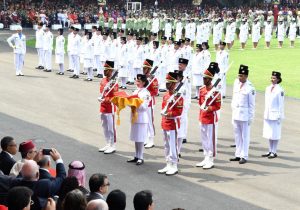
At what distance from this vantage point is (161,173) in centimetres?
1305

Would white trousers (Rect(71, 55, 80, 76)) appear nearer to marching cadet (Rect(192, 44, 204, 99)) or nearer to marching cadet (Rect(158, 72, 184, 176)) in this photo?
marching cadet (Rect(192, 44, 204, 99))

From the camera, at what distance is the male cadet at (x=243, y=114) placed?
14016mm

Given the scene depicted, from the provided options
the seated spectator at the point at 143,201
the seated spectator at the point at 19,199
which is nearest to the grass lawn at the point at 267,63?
the seated spectator at the point at 143,201

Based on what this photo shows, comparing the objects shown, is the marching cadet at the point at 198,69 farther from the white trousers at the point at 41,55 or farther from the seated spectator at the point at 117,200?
the seated spectator at the point at 117,200

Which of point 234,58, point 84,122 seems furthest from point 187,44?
point 234,58

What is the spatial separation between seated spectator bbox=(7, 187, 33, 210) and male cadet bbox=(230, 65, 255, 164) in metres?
7.62

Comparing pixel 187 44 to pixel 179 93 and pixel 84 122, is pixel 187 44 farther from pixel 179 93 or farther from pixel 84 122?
pixel 179 93

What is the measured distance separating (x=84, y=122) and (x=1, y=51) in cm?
1839

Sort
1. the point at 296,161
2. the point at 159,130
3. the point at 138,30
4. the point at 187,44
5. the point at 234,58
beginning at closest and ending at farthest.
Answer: the point at 296,161
the point at 159,130
the point at 187,44
the point at 234,58
the point at 138,30

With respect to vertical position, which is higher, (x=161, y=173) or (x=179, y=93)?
(x=179, y=93)

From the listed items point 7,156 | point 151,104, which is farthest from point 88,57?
point 7,156

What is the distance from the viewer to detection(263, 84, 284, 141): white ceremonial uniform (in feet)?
47.2

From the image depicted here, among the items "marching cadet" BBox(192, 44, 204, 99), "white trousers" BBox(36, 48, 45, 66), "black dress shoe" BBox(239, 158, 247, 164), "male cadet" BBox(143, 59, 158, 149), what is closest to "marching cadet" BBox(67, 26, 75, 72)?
"white trousers" BBox(36, 48, 45, 66)

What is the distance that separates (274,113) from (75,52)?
1305 centimetres
